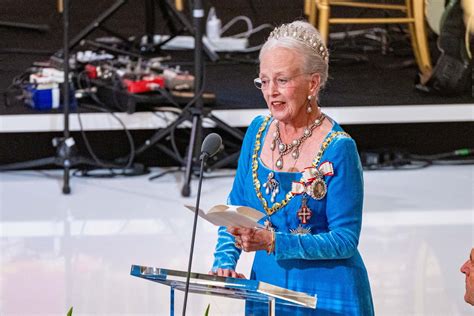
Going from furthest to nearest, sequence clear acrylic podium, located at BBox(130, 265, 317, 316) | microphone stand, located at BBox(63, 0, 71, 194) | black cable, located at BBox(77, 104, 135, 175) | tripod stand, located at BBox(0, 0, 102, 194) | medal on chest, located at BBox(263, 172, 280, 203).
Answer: black cable, located at BBox(77, 104, 135, 175) < tripod stand, located at BBox(0, 0, 102, 194) < microphone stand, located at BBox(63, 0, 71, 194) < medal on chest, located at BBox(263, 172, 280, 203) < clear acrylic podium, located at BBox(130, 265, 317, 316)

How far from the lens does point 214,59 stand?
766 cm

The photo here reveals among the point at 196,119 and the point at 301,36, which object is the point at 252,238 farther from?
the point at 196,119

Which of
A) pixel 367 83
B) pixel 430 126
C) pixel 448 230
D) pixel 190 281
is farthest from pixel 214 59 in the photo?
pixel 190 281

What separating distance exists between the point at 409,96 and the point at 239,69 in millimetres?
1188

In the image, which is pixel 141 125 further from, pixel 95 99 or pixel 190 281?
pixel 190 281

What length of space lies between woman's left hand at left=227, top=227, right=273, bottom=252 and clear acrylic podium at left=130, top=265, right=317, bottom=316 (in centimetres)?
13

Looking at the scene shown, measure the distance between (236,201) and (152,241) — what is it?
2485 mm

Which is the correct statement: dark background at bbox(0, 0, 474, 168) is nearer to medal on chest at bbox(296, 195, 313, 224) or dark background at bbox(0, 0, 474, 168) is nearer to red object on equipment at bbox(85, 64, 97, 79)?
red object on equipment at bbox(85, 64, 97, 79)

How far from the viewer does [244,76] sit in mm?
7352

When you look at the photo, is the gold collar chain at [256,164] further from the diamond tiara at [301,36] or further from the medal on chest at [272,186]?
the diamond tiara at [301,36]

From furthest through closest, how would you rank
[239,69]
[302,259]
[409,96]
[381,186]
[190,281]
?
[239,69] < [409,96] < [381,186] < [302,259] < [190,281]

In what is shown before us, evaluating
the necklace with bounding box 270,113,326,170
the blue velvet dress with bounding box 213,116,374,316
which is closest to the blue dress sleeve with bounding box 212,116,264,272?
the blue velvet dress with bounding box 213,116,374,316

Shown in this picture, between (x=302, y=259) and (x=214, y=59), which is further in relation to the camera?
(x=214, y=59)

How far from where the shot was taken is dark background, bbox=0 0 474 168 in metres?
6.88
